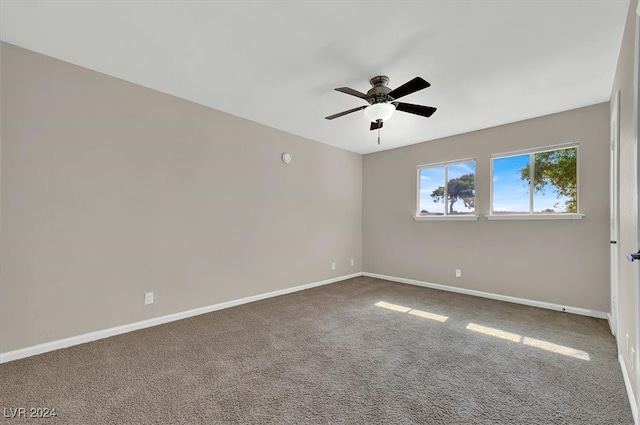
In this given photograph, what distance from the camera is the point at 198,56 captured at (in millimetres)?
2455

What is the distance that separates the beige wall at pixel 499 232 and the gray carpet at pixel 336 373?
1.89ft

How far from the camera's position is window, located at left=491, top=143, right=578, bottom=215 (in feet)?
11.7

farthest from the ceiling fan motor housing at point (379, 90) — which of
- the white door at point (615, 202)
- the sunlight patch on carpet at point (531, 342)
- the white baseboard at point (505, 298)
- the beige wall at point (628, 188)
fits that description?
the white baseboard at point (505, 298)

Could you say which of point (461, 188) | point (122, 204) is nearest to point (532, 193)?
point (461, 188)

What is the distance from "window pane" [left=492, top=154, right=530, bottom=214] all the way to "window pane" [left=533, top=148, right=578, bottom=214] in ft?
0.37

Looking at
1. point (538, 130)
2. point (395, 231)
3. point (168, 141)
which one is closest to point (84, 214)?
point (168, 141)

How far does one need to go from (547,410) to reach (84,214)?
383 centimetres

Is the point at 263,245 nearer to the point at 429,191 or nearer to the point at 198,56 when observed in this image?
the point at 198,56

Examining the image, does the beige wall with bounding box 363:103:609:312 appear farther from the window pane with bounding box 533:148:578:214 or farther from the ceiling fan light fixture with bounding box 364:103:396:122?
the ceiling fan light fixture with bounding box 364:103:396:122

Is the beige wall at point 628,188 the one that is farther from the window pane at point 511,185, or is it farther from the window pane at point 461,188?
the window pane at point 461,188

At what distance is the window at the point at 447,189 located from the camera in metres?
4.43

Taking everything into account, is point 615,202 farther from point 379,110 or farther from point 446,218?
point 379,110

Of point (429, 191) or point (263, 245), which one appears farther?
point (429, 191)

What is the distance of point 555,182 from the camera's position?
3676 millimetres
